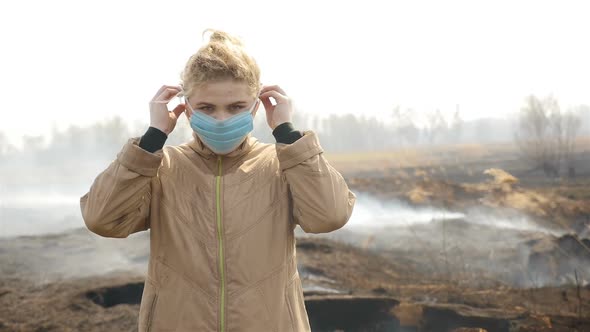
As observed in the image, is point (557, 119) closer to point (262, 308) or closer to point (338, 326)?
point (338, 326)

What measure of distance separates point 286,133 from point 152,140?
623 mm

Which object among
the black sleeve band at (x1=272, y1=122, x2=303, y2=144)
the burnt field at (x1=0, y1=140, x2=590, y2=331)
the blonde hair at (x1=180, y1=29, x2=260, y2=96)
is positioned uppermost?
the blonde hair at (x1=180, y1=29, x2=260, y2=96)

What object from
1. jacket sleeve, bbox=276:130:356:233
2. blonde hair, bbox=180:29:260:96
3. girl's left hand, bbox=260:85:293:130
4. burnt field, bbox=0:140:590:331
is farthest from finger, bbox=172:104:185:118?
burnt field, bbox=0:140:590:331

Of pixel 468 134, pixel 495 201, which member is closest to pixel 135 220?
pixel 495 201

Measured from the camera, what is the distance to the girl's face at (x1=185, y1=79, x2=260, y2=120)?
8.01 ft

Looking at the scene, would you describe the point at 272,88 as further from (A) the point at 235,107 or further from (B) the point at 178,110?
(B) the point at 178,110

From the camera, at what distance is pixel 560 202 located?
8.88 m

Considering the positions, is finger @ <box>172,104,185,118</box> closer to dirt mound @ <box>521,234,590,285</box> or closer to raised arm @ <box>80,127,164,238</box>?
raised arm @ <box>80,127,164,238</box>

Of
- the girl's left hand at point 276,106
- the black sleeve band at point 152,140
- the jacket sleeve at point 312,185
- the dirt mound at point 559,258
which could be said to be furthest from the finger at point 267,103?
the dirt mound at point 559,258

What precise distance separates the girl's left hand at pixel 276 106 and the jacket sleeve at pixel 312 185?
6.5 inches

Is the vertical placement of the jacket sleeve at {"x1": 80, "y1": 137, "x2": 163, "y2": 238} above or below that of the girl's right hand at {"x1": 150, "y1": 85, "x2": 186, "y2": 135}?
below

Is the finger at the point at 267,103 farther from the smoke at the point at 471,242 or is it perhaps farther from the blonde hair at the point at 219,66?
the smoke at the point at 471,242

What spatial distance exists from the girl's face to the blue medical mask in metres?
0.03

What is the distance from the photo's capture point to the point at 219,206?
2.43 metres
